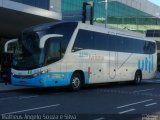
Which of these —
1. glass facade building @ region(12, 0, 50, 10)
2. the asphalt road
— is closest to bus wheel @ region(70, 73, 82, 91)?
the asphalt road

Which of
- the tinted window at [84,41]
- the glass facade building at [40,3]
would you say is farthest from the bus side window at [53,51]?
the glass facade building at [40,3]

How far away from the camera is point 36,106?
13.9m

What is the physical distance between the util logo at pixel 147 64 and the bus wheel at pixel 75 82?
7.82m

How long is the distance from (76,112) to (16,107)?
7.37ft

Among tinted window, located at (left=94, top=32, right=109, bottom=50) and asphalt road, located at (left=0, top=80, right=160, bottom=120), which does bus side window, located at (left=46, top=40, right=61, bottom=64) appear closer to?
asphalt road, located at (left=0, top=80, right=160, bottom=120)

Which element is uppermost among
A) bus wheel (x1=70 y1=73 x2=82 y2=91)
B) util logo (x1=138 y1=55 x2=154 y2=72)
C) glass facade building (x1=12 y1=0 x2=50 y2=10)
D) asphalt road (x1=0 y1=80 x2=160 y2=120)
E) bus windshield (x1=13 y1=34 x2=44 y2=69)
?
glass facade building (x1=12 y1=0 x2=50 y2=10)

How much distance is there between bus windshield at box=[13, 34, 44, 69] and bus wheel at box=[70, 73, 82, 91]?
2.33 m

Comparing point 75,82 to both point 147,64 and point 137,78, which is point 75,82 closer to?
point 137,78

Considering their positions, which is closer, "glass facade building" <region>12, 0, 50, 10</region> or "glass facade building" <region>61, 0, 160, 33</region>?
"glass facade building" <region>12, 0, 50, 10</region>

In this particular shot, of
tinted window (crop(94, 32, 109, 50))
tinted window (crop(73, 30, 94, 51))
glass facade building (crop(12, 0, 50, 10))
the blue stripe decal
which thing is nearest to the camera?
the blue stripe decal

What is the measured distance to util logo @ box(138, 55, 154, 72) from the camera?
2778cm

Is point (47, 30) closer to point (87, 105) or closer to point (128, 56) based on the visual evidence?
point (87, 105)

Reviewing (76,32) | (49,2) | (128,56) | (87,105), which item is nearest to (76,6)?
(49,2)

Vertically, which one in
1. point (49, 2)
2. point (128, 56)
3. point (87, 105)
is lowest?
point (87, 105)
